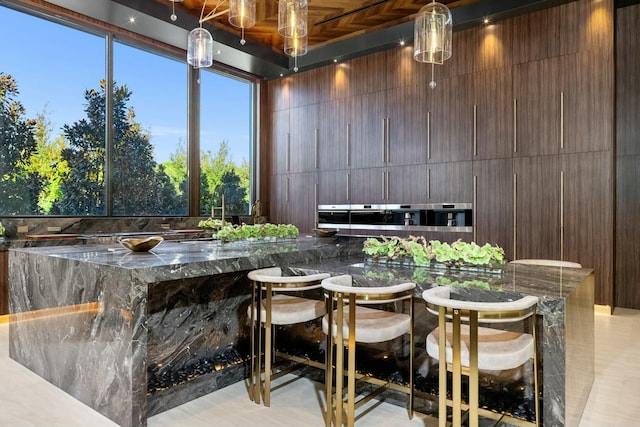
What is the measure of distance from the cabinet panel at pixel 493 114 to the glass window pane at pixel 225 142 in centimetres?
372

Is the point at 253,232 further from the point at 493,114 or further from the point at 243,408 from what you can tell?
the point at 493,114

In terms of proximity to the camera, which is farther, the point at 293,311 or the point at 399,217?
the point at 399,217

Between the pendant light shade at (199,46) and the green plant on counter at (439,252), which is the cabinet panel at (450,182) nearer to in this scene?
the green plant on counter at (439,252)

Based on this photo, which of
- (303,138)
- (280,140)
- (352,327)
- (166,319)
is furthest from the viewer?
(280,140)

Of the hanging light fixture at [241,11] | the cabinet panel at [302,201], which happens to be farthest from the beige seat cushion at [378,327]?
the cabinet panel at [302,201]

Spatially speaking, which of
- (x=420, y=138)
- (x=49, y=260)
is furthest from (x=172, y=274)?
(x=420, y=138)

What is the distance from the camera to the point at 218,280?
2.87 metres

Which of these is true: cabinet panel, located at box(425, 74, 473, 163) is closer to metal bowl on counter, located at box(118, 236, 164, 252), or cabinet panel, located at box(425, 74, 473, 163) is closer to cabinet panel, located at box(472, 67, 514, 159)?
cabinet panel, located at box(472, 67, 514, 159)

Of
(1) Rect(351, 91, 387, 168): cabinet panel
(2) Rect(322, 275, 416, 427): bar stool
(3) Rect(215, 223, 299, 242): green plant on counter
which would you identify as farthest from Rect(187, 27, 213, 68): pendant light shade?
(1) Rect(351, 91, 387, 168): cabinet panel

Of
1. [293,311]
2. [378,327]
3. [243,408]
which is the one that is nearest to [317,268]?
[293,311]

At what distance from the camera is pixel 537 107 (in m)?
4.60

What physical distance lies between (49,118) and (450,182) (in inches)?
187

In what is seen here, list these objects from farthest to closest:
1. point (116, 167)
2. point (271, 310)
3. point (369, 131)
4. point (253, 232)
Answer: point (369, 131) → point (116, 167) → point (253, 232) → point (271, 310)

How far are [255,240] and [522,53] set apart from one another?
3.62m
